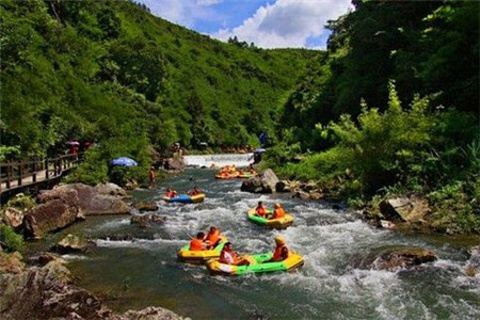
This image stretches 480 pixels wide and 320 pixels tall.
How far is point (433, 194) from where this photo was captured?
1862 cm

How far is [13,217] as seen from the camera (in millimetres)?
17969

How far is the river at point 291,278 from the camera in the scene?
11.1 m

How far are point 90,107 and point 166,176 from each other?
7.84 meters

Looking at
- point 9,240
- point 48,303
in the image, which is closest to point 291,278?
point 48,303

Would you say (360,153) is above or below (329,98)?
below

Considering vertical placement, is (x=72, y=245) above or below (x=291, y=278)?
above

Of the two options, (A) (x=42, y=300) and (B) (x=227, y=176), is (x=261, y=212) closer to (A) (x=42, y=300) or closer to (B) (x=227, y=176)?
(A) (x=42, y=300)

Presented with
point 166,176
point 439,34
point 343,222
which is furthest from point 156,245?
point 166,176

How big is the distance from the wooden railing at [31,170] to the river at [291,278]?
3.46 meters

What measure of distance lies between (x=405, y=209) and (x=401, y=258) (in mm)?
5380

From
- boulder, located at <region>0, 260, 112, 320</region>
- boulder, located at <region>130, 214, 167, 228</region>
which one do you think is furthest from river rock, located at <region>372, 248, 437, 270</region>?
boulder, located at <region>130, 214, 167, 228</region>

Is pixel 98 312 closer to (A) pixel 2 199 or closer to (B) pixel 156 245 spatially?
(B) pixel 156 245

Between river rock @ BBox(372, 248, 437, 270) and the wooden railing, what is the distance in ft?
43.5

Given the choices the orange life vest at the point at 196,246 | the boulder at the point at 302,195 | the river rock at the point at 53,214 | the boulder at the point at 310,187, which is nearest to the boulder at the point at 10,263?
the river rock at the point at 53,214
